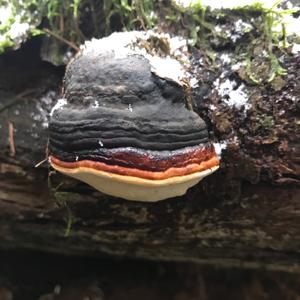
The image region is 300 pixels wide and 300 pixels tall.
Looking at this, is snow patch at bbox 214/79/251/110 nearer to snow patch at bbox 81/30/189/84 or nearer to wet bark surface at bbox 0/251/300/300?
snow patch at bbox 81/30/189/84

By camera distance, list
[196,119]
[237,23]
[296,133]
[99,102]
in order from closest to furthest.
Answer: [99,102] → [196,119] → [296,133] → [237,23]

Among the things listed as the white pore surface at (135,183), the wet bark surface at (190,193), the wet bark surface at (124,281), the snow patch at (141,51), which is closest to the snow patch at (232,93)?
the wet bark surface at (190,193)

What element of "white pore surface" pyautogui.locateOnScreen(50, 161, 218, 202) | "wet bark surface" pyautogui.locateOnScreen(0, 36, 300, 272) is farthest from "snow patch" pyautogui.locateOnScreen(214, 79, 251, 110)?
"white pore surface" pyautogui.locateOnScreen(50, 161, 218, 202)

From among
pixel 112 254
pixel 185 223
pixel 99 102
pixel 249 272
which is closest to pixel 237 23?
pixel 99 102

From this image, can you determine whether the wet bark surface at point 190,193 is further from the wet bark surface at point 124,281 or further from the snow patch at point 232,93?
the wet bark surface at point 124,281

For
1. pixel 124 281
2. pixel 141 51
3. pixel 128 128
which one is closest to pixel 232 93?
pixel 141 51

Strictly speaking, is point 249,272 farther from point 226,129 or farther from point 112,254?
point 226,129
